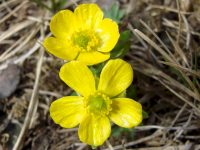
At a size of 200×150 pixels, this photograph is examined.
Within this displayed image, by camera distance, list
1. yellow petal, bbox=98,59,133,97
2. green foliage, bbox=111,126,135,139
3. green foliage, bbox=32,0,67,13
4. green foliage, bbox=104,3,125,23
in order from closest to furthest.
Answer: yellow petal, bbox=98,59,133,97 → green foliage, bbox=111,126,135,139 → green foliage, bbox=104,3,125,23 → green foliage, bbox=32,0,67,13

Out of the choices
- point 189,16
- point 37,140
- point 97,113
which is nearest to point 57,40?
point 97,113

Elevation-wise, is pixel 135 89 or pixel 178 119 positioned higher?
pixel 135 89

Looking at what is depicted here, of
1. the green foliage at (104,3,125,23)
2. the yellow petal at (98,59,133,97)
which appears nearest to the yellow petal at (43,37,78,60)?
the yellow petal at (98,59,133,97)

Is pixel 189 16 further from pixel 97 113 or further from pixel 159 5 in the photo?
pixel 97 113

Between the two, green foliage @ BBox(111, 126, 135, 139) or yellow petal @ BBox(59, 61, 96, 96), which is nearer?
yellow petal @ BBox(59, 61, 96, 96)

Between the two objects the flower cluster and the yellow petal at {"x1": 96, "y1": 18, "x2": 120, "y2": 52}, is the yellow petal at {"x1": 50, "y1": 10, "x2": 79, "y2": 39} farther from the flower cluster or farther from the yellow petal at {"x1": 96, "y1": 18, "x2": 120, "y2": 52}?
the yellow petal at {"x1": 96, "y1": 18, "x2": 120, "y2": 52}

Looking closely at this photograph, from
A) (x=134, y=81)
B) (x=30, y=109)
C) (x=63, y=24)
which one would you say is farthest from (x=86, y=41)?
(x=30, y=109)
